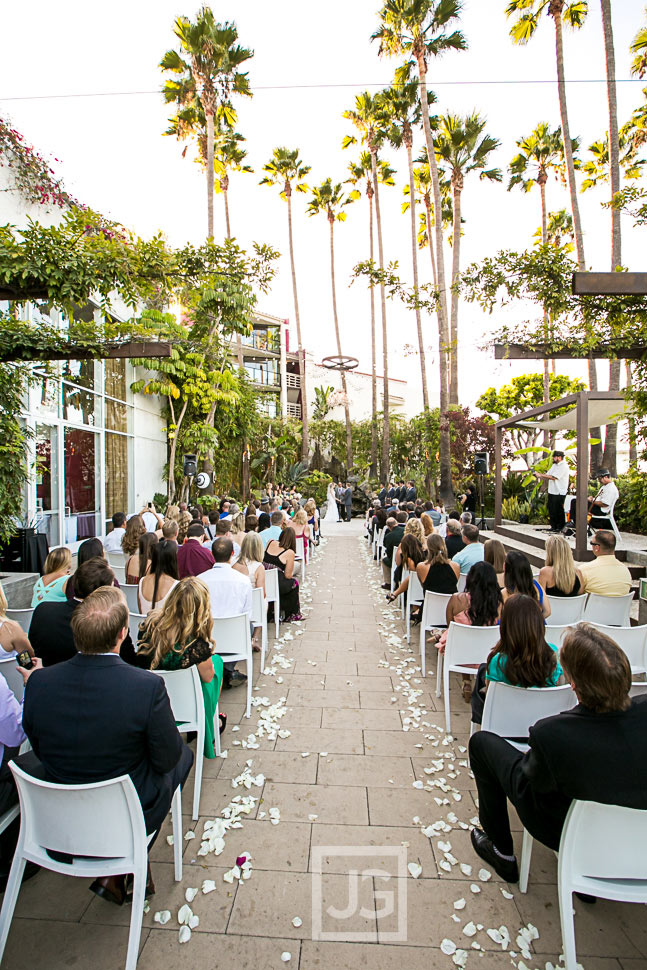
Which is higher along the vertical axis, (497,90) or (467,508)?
(497,90)

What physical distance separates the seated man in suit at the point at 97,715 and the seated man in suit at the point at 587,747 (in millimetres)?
1390

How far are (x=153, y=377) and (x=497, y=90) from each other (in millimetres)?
10201

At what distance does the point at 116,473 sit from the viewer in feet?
39.3

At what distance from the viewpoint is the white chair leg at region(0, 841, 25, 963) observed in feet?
5.76

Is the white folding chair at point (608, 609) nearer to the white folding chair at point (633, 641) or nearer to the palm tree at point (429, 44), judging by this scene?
the white folding chair at point (633, 641)

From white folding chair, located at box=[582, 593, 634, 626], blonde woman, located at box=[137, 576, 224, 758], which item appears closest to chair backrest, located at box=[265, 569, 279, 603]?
blonde woman, located at box=[137, 576, 224, 758]

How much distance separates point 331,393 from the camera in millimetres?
31578

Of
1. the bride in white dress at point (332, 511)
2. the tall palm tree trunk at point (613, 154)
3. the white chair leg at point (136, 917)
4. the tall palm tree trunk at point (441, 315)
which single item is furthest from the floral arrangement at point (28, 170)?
the bride in white dress at point (332, 511)

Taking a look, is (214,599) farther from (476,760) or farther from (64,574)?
(476,760)

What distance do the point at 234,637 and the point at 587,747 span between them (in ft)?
8.60

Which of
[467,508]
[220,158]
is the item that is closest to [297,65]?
[467,508]

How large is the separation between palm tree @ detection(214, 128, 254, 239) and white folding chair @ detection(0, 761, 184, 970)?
18322 millimetres

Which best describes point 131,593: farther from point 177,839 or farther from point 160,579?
point 177,839

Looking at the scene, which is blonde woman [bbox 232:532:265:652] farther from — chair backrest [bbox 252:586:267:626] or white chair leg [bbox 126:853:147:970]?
white chair leg [bbox 126:853:147:970]
